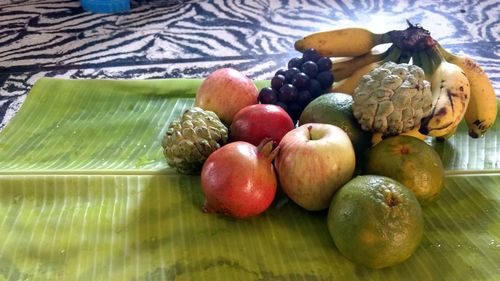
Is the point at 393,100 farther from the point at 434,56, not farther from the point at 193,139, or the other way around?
the point at 193,139

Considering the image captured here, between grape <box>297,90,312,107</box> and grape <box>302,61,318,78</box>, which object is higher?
grape <box>302,61,318,78</box>

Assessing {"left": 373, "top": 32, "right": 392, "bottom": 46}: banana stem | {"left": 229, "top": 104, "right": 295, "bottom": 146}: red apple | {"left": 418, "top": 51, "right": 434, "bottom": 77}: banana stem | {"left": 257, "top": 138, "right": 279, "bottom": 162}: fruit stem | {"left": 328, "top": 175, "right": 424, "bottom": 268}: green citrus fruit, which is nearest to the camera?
{"left": 328, "top": 175, "right": 424, "bottom": 268}: green citrus fruit

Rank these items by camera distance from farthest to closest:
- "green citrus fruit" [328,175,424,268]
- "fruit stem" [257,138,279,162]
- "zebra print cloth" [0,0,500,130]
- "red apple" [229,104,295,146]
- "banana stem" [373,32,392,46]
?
"zebra print cloth" [0,0,500,130] < "banana stem" [373,32,392,46] < "red apple" [229,104,295,146] < "fruit stem" [257,138,279,162] < "green citrus fruit" [328,175,424,268]

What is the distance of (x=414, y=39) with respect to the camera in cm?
113

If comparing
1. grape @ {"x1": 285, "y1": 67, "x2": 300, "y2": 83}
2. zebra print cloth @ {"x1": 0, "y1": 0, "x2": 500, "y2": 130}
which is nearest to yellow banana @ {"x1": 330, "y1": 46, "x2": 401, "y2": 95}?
grape @ {"x1": 285, "y1": 67, "x2": 300, "y2": 83}

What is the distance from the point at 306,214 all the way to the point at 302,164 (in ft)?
0.45

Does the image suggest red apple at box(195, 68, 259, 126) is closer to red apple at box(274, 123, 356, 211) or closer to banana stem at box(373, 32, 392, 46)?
red apple at box(274, 123, 356, 211)

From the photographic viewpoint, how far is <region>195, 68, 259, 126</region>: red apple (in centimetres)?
110

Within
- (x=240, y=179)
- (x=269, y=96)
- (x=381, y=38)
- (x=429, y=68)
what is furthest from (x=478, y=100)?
(x=240, y=179)

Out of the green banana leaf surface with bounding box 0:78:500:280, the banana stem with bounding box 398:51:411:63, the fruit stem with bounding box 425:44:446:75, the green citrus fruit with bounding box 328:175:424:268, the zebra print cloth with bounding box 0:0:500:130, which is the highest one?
the fruit stem with bounding box 425:44:446:75

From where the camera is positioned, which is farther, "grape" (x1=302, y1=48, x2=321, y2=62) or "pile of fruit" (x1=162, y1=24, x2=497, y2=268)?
"grape" (x1=302, y1=48, x2=321, y2=62)

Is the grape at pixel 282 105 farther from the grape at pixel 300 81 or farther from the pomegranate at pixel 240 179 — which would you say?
the pomegranate at pixel 240 179

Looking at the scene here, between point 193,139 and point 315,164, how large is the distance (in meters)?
0.25

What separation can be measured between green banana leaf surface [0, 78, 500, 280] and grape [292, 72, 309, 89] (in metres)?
0.28
